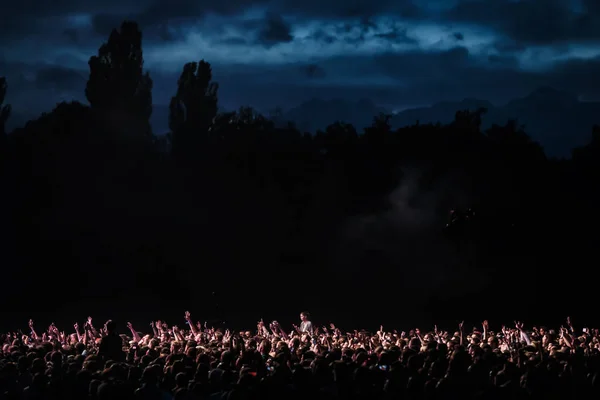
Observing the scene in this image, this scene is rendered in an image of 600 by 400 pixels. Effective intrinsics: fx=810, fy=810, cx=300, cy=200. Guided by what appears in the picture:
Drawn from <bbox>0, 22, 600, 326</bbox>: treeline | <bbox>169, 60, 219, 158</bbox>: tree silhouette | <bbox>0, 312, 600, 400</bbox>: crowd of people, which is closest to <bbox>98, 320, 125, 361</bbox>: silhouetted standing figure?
<bbox>0, 312, 600, 400</bbox>: crowd of people

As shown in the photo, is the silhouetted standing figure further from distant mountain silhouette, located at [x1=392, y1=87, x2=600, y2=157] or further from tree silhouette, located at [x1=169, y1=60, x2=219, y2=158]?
distant mountain silhouette, located at [x1=392, y1=87, x2=600, y2=157]

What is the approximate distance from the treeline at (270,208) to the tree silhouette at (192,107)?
39.8 inches

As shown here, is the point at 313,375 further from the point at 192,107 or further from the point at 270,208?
the point at 192,107

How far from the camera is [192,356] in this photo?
10.3 meters

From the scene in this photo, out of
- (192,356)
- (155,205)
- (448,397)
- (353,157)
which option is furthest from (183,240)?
(448,397)

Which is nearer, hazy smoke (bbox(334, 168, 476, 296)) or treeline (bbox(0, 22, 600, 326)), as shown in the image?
treeline (bbox(0, 22, 600, 326))

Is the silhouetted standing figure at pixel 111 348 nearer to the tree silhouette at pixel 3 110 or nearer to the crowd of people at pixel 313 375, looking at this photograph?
the crowd of people at pixel 313 375

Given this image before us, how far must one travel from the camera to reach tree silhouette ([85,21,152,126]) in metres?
35.8

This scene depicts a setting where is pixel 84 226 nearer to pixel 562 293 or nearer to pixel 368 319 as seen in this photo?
pixel 368 319

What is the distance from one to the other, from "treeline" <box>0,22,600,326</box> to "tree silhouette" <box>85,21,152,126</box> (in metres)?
1.37

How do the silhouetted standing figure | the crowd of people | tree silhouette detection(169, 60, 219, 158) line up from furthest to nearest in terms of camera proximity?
tree silhouette detection(169, 60, 219, 158), the silhouetted standing figure, the crowd of people

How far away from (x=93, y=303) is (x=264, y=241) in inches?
250

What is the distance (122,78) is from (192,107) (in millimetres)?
3368

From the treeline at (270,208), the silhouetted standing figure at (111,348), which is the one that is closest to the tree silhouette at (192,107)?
the treeline at (270,208)
